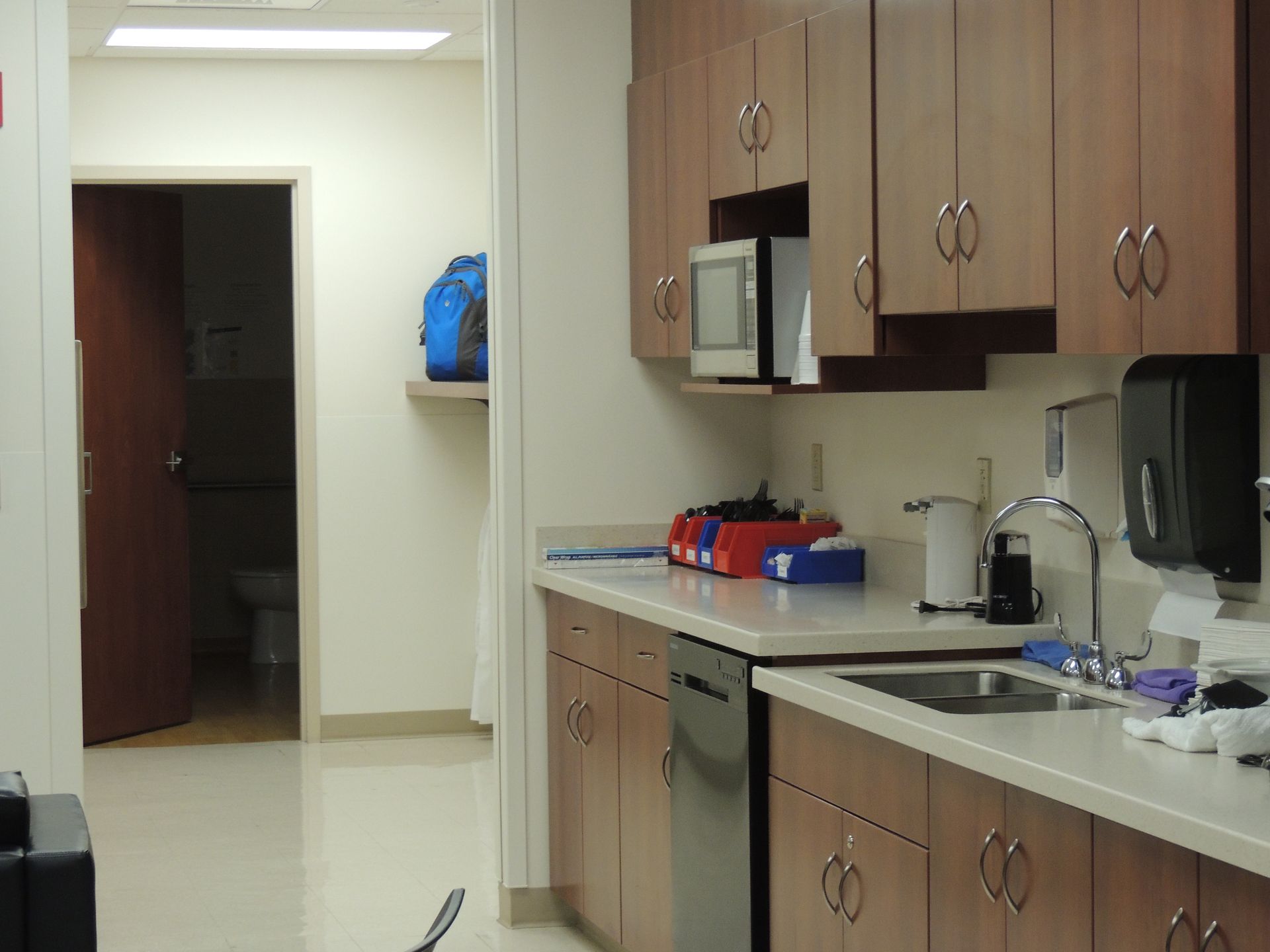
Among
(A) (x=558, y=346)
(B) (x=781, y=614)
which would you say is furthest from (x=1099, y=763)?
(A) (x=558, y=346)

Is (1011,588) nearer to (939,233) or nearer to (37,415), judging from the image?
(939,233)

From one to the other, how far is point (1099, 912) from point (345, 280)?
15.3 ft

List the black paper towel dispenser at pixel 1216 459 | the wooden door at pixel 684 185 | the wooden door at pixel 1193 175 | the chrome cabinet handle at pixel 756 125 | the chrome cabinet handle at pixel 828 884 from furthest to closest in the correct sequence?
the wooden door at pixel 684 185, the chrome cabinet handle at pixel 756 125, the chrome cabinet handle at pixel 828 884, the black paper towel dispenser at pixel 1216 459, the wooden door at pixel 1193 175

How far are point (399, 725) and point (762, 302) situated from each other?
131 inches

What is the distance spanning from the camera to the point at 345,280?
243 inches

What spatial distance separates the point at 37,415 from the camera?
3906 millimetres

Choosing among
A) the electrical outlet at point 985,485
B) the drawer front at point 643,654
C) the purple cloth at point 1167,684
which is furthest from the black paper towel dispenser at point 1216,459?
the drawer front at point 643,654

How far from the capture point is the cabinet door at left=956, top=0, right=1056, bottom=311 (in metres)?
2.60

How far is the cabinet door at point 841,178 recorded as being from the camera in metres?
3.14

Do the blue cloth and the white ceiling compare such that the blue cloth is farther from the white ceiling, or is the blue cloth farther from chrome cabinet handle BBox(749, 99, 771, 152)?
the white ceiling

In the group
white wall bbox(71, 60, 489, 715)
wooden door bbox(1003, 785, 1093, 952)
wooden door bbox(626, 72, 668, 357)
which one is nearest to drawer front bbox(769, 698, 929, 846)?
wooden door bbox(1003, 785, 1093, 952)

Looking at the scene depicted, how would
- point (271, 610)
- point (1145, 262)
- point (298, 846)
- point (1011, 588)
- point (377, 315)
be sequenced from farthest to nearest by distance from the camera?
point (271, 610), point (377, 315), point (298, 846), point (1011, 588), point (1145, 262)

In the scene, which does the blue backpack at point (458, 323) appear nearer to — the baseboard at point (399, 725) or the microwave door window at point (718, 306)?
the baseboard at point (399, 725)

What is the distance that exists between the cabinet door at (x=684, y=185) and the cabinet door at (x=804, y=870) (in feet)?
4.60
